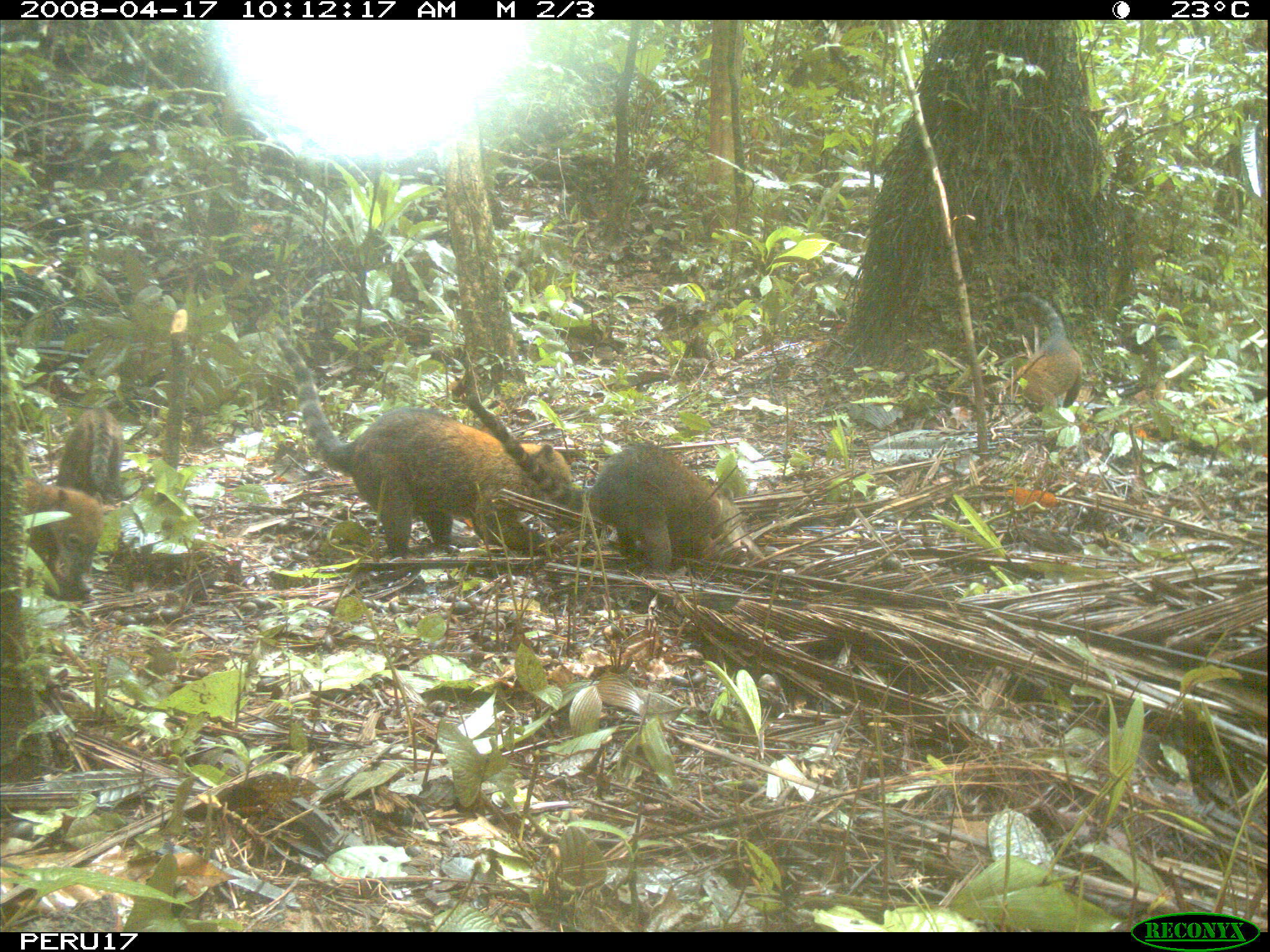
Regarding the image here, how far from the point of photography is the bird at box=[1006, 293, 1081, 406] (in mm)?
1920

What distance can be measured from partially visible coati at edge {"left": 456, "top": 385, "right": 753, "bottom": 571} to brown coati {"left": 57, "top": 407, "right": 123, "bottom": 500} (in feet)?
3.58

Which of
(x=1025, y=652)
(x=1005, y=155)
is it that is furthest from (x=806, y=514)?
(x=1005, y=155)

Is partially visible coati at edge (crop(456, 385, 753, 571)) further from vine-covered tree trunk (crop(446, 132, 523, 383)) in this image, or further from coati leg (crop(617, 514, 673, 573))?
vine-covered tree trunk (crop(446, 132, 523, 383))

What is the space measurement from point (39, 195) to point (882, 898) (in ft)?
9.26

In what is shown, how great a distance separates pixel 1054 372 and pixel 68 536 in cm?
273

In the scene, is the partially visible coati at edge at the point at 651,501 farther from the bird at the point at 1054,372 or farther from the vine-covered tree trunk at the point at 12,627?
the vine-covered tree trunk at the point at 12,627

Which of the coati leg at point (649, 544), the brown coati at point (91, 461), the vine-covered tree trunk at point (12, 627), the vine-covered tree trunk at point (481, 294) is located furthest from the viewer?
the vine-covered tree trunk at point (481, 294)

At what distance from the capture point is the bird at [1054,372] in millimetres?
1920

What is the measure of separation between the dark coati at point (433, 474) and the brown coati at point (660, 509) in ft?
0.86

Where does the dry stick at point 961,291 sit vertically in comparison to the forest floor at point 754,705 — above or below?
above

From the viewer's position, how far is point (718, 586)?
2.56m

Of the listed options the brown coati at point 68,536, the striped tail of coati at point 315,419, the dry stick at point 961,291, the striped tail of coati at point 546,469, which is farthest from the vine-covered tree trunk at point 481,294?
the dry stick at point 961,291

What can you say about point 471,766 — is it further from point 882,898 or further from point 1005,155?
point 1005,155
